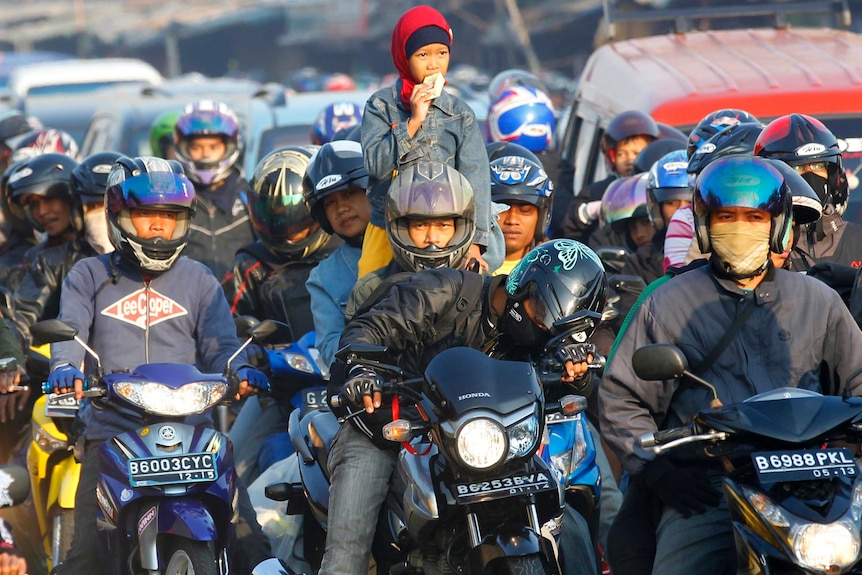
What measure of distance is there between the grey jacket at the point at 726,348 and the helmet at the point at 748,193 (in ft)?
0.53

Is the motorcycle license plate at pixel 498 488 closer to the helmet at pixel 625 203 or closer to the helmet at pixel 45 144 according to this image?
the helmet at pixel 625 203

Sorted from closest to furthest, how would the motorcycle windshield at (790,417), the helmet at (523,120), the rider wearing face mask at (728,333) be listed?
1. the motorcycle windshield at (790,417)
2. the rider wearing face mask at (728,333)
3. the helmet at (523,120)

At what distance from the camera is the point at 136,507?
19.0 feet

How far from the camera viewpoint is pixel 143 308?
21.6ft

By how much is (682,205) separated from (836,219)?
1.42 m

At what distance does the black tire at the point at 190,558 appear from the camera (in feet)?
18.4

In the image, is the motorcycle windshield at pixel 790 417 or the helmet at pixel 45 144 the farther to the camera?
the helmet at pixel 45 144

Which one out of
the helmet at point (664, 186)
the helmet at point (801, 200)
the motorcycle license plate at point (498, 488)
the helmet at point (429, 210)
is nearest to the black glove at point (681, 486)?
the motorcycle license plate at point (498, 488)

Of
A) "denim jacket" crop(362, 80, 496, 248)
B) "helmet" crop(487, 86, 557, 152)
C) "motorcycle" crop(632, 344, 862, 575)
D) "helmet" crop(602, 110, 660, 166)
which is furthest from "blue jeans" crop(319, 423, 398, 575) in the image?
"helmet" crop(487, 86, 557, 152)

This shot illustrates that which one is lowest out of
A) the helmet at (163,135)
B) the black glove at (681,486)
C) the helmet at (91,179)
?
the black glove at (681,486)

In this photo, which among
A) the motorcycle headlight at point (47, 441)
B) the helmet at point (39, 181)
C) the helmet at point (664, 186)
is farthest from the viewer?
the helmet at point (39, 181)

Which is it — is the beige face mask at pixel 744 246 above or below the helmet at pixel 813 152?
below

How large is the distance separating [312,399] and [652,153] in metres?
3.04

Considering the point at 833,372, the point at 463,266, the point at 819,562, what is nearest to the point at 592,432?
the point at 463,266
